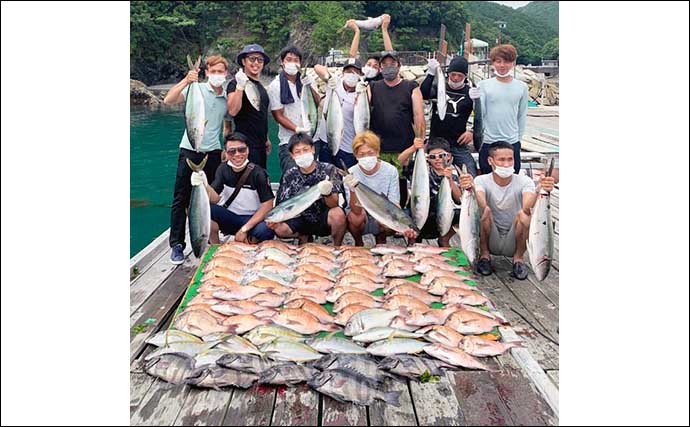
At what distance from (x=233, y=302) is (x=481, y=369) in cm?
153

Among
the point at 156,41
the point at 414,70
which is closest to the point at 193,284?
the point at 414,70

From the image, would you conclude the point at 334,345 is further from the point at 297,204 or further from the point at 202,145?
the point at 202,145

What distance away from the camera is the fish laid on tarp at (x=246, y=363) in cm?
282

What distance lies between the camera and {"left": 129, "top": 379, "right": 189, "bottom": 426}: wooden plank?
2.52m

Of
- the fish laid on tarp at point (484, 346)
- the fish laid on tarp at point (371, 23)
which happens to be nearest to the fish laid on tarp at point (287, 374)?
the fish laid on tarp at point (484, 346)

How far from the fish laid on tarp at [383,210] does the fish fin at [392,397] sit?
80.0 inches

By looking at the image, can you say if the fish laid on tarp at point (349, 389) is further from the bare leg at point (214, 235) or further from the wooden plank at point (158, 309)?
the bare leg at point (214, 235)

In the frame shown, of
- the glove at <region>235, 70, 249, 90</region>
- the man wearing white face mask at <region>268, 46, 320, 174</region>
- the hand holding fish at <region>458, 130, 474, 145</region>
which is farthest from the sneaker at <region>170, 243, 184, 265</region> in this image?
the hand holding fish at <region>458, 130, 474, 145</region>

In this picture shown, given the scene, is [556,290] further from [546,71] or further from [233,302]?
[546,71]

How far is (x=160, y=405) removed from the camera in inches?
103

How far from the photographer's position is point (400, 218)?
4.61 m

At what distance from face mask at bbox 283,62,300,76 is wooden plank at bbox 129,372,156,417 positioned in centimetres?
314

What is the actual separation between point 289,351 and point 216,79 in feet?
8.82
